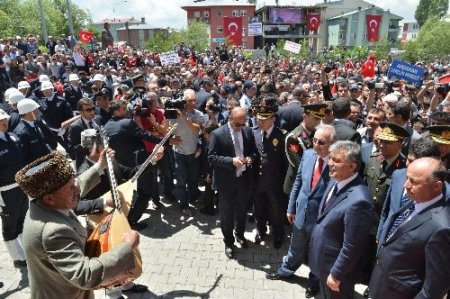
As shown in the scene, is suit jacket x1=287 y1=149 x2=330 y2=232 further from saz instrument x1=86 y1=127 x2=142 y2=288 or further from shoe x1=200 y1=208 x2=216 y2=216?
shoe x1=200 y1=208 x2=216 y2=216

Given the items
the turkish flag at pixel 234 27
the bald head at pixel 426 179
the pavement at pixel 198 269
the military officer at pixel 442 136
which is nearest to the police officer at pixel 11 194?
the pavement at pixel 198 269

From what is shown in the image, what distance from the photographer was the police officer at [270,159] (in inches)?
196

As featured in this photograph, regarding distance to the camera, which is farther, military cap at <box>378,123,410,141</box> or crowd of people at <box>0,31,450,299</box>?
military cap at <box>378,123,410,141</box>

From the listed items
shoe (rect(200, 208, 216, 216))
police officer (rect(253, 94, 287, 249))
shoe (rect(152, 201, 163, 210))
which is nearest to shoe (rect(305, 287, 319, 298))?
police officer (rect(253, 94, 287, 249))

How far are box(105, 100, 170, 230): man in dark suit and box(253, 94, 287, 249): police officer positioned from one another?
6.19ft

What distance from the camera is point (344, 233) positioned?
3.19m

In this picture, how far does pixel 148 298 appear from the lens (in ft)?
14.7

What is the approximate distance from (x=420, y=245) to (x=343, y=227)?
2.21 feet

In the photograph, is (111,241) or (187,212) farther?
(187,212)

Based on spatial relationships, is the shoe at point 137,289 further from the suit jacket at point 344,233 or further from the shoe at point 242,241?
the suit jacket at point 344,233

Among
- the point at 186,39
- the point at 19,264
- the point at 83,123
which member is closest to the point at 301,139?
the point at 83,123

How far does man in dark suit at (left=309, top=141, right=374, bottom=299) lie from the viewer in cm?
312

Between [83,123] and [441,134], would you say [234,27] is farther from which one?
[441,134]

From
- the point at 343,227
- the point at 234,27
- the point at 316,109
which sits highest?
the point at 234,27
